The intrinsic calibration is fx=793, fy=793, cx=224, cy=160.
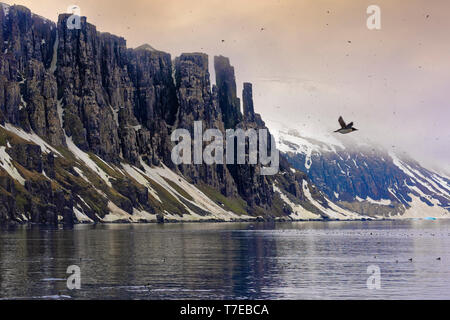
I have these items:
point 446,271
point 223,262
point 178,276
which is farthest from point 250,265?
point 446,271

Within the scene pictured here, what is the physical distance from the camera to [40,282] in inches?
3381

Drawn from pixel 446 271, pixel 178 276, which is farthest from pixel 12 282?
pixel 446 271

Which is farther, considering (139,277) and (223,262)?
(223,262)

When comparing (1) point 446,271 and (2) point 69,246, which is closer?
(1) point 446,271
